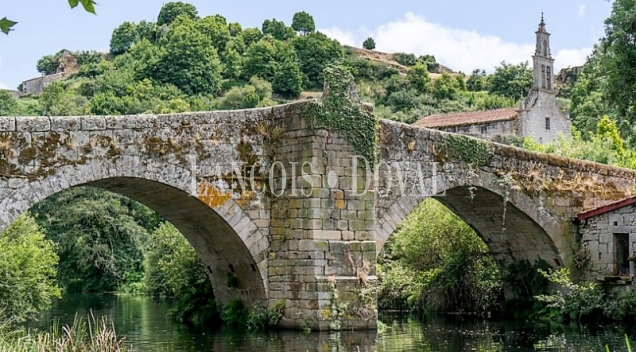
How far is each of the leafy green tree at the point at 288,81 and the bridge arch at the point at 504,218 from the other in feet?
176

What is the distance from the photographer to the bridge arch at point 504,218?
65.1ft

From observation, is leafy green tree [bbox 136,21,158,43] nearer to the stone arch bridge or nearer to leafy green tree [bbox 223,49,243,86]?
leafy green tree [bbox 223,49,243,86]

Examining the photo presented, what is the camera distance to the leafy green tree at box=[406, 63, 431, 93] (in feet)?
262

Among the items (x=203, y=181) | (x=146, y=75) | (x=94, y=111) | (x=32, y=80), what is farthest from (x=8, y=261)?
(x=32, y=80)

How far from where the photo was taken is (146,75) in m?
67.1

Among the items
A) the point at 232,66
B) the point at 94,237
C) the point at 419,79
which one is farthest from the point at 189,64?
the point at 94,237

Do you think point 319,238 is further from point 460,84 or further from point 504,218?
point 460,84

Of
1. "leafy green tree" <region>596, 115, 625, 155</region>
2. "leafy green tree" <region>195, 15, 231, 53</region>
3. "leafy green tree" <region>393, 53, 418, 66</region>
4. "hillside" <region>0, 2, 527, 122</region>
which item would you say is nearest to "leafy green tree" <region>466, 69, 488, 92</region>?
"hillside" <region>0, 2, 527, 122</region>

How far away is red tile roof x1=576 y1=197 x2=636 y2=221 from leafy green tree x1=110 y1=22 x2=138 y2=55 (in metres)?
76.7

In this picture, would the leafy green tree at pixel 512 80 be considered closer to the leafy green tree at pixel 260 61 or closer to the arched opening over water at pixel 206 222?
the leafy green tree at pixel 260 61

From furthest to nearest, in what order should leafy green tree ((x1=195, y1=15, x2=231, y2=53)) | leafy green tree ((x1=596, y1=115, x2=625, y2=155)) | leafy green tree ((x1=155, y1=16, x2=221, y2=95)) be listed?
leafy green tree ((x1=195, y1=15, x2=231, y2=53)), leafy green tree ((x1=155, y1=16, x2=221, y2=95)), leafy green tree ((x1=596, y1=115, x2=625, y2=155))

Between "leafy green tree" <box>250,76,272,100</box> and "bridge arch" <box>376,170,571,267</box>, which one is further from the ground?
"leafy green tree" <box>250,76,272,100</box>

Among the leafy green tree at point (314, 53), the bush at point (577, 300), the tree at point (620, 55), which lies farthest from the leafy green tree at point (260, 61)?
the tree at point (620, 55)

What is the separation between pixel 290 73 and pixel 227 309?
58609mm
